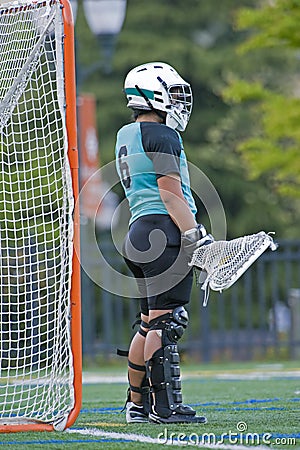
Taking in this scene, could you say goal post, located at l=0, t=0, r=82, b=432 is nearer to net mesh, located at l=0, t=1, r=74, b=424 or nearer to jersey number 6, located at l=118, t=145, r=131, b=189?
net mesh, located at l=0, t=1, r=74, b=424

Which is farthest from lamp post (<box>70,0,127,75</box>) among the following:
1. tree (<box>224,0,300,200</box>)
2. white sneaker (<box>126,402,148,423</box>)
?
white sneaker (<box>126,402,148,423</box>)

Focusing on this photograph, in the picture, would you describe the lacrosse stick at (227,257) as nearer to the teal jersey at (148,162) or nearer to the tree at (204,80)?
the teal jersey at (148,162)

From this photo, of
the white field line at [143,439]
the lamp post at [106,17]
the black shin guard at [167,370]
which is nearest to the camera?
the white field line at [143,439]

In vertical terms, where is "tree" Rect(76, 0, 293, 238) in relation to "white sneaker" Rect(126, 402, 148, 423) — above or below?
above

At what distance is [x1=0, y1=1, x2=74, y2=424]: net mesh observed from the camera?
17.6 feet

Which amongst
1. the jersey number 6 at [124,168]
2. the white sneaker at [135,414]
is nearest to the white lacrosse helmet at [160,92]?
the jersey number 6 at [124,168]

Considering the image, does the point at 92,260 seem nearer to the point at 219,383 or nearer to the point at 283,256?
the point at 283,256

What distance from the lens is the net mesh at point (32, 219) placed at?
5.38 metres

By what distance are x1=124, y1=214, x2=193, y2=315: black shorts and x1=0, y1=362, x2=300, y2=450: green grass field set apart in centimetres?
65

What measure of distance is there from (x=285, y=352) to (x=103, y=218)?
7.39 m

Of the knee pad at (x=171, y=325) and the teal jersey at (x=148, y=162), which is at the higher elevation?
the teal jersey at (x=148, y=162)

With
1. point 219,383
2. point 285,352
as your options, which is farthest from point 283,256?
point 219,383

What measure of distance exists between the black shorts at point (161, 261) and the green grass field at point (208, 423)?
646mm

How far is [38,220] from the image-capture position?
5.91m
